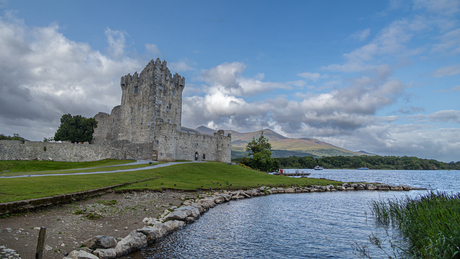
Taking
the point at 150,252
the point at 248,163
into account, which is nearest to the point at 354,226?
the point at 150,252

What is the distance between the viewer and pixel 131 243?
10586 mm

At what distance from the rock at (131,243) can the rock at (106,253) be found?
215 mm

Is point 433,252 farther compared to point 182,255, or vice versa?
point 182,255

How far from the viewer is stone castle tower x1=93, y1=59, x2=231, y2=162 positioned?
164 feet

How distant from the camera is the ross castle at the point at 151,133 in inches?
1842

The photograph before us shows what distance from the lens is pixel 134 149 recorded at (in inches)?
2051

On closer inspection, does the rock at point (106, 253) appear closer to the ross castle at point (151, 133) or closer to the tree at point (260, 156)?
the ross castle at point (151, 133)

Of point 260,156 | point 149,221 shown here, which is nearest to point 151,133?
point 260,156

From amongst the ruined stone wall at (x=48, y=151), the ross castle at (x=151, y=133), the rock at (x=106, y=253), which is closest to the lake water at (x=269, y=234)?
the rock at (x=106, y=253)

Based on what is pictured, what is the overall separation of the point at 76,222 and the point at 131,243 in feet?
11.8

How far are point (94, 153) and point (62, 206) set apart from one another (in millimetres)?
35330

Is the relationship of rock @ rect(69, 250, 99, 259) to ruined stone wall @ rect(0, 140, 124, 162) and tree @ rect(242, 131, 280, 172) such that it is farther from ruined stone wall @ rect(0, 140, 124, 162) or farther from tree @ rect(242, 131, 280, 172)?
tree @ rect(242, 131, 280, 172)

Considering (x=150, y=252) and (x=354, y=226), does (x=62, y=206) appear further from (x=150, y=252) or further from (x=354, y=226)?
(x=354, y=226)

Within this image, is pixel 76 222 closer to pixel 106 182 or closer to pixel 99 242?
pixel 99 242
